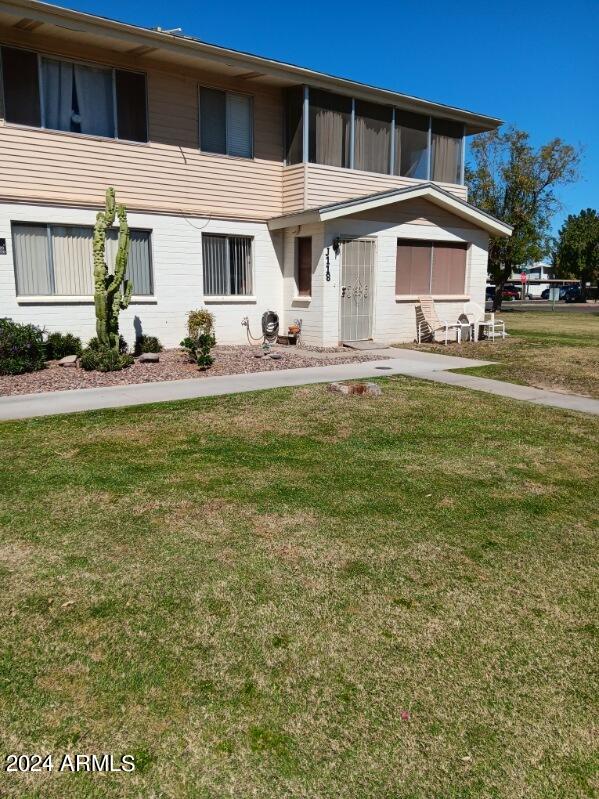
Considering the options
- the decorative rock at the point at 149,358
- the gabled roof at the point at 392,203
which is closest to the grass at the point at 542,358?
the gabled roof at the point at 392,203

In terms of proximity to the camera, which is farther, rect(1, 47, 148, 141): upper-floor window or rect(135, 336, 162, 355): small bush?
rect(135, 336, 162, 355): small bush

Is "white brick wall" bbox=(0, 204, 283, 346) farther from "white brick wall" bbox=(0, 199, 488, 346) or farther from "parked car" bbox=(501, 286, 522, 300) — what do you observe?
"parked car" bbox=(501, 286, 522, 300)

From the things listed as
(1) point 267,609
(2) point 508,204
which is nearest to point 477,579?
(1) point 267,609

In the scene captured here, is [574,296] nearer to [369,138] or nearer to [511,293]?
[511,293]

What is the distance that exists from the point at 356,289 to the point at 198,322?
13.1 feet

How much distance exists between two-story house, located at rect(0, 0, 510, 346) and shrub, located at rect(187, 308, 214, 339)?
0.32 m

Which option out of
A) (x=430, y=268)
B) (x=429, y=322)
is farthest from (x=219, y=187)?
(x=429, y=322)

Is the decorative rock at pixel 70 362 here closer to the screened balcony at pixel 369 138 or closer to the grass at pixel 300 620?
the grass at pixel 300 620

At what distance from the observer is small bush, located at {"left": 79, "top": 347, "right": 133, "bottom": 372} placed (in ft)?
36.2

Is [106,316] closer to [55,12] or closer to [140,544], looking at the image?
[55,12]

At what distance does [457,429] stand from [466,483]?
1948 mm

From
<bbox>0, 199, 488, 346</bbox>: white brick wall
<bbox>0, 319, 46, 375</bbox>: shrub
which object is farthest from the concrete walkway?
<bbox>0, 199, 488, 346</bbox>: white brick wall

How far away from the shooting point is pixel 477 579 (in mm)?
3902

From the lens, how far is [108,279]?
12.0 m
